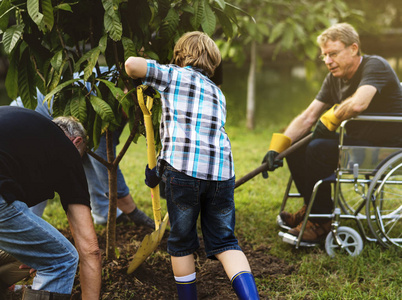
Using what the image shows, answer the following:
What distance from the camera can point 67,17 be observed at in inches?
89.4

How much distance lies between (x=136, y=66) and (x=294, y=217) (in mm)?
2067

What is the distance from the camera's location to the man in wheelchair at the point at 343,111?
294cm

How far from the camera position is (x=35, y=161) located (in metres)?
1.77

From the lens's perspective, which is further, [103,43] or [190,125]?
[103,43]

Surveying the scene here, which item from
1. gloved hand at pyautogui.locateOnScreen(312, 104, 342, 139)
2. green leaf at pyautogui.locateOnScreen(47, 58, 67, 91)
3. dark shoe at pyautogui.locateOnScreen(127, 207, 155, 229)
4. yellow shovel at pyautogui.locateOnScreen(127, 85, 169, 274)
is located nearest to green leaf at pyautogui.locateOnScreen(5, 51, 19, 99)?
green leaf at pyautogui.locateOnScreen(47, 58, 67, 91)

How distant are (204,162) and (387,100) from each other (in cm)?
169

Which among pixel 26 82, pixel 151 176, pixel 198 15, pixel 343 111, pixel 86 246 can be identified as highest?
pixel 198 15

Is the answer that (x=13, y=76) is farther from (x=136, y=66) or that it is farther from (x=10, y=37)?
(x=136, y=66)

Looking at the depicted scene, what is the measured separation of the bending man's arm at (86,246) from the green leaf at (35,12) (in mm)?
783

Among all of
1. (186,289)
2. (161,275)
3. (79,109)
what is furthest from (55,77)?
(161,275)

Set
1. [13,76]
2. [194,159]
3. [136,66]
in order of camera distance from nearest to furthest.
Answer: [136,66] → [194,159] → [13,76]

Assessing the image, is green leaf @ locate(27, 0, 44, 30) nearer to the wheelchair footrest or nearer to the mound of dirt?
the mound of dirt

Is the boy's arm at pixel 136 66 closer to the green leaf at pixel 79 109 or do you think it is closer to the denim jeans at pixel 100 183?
the green leaf at pixel 79 109

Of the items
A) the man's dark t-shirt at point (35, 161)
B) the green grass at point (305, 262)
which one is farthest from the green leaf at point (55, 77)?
the green grass at point (305, 262)
